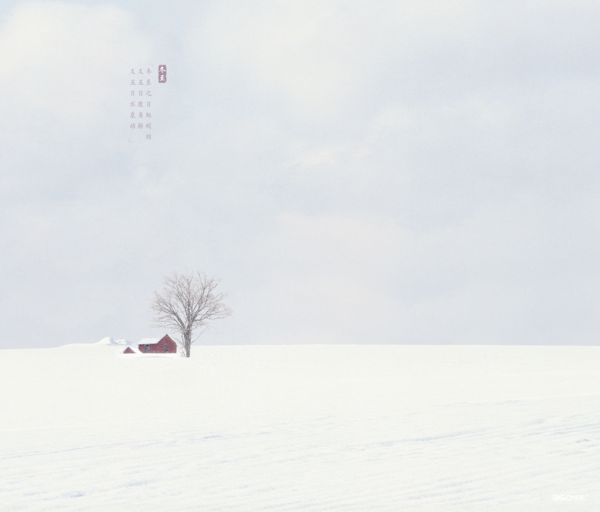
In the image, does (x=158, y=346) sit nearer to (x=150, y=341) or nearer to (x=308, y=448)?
(x=150, y=341)

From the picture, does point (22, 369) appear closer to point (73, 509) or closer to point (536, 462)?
point (73, 509)

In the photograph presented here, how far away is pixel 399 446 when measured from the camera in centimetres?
1101

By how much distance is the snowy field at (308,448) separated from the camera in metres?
8.17

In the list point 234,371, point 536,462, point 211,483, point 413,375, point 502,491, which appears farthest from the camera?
point 234,371

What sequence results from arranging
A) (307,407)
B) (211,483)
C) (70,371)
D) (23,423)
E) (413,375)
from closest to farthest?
(211,483)
(23,423)
(307,407)
(413,375)
(70,371)

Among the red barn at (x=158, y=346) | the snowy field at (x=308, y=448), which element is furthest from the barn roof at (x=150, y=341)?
the snowy field at (x=308, y=448)

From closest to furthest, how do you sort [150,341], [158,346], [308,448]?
[308,448], [158,346], [150,341]

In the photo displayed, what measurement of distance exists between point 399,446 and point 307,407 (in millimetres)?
5147

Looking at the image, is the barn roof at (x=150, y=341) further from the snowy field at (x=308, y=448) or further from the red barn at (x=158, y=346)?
the snowy field at (x=308, y=448)

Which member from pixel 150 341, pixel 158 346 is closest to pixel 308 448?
pixel 158 346

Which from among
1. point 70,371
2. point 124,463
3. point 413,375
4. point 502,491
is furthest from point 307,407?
point 70,371

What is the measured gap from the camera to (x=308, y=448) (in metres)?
11.0

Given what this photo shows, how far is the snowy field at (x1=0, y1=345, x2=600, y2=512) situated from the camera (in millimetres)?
8172

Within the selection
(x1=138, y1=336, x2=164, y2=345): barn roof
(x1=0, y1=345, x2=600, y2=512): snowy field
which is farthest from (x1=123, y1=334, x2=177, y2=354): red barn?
(x1=0, y1=345, x2=600, y2=512): snowy field
